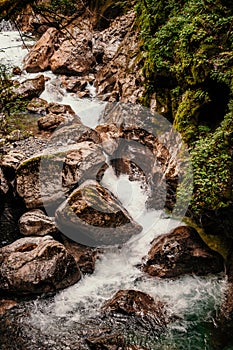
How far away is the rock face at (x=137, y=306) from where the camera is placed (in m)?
5.72

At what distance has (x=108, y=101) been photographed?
42.5 ft

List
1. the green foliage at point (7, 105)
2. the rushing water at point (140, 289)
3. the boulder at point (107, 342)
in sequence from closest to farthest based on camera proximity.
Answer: the boulder at point (107, 342), the rushing water at point (140, 289), the green foliage at point (7, 105)

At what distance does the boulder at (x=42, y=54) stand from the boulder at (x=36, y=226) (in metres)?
10.7

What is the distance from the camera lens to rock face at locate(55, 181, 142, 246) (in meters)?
7.26

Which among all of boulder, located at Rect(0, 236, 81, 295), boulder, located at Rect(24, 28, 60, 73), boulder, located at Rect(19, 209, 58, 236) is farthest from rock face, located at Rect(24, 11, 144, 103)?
boulder, located at Rect(0, 236, 81, 295)

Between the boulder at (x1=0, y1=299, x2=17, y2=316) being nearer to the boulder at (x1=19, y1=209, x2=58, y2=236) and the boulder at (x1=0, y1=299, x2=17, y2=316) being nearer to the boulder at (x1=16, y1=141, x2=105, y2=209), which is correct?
the boulder at (x1=19, y1=209, x2=58, y2=236)

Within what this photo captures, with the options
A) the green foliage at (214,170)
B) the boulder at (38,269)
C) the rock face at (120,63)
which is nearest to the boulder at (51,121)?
the rock face at (120,63)

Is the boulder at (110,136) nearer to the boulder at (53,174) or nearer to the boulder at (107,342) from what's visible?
the boulder at (53,174)

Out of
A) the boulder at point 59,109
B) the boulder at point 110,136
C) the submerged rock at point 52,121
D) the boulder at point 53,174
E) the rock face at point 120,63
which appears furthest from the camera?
the boulder at point 59,109

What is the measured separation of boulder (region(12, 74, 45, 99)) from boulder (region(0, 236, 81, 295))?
28.3 ft

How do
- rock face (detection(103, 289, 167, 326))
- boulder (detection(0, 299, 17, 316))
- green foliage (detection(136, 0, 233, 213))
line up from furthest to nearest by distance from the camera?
boulder (detection(0, 299, 17, 316)) < rock face (detection(103, 289, 167, 326)) < green foliage (detection(136, 0, 233, 213))

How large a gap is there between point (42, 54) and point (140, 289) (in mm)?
13673

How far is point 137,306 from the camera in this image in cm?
583

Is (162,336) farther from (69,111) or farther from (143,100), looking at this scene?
(69,111)
